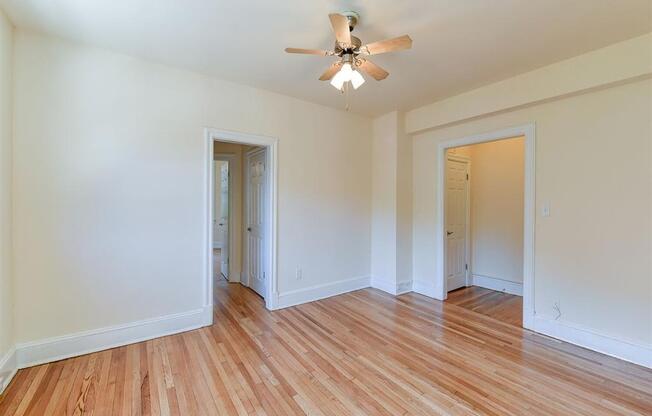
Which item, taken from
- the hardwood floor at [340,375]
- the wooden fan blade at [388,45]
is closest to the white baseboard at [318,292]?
the hardwood floor at [340,375]

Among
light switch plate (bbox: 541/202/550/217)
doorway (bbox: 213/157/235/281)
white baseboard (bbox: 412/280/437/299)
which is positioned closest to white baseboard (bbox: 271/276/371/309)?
white baseboard (bbox: 412/280/437/299)

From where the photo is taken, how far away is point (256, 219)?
163 inches

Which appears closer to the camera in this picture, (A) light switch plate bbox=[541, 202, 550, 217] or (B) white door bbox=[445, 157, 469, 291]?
(A) light switch plate bbox=[541, 202, 550, 217]

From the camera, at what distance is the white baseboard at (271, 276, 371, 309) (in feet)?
11.8

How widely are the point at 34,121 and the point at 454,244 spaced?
4933 mm

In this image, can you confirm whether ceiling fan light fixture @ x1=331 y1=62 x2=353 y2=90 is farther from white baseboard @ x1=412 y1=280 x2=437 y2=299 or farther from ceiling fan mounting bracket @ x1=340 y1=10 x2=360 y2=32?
white baseboard @ x1=412 y1=280 x2=437 y2=299

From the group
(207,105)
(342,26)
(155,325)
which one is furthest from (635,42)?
(155,325)

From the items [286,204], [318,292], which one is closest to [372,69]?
[286,204]

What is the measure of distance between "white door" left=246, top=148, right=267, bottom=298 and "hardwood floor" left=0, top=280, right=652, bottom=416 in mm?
1005

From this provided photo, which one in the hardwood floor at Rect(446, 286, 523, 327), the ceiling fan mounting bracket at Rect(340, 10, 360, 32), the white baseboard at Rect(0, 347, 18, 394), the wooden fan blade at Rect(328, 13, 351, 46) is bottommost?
the hardwood floor at Rect(446, 286, 523, 327)

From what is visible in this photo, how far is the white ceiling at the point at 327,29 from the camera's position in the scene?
1958 millimetres

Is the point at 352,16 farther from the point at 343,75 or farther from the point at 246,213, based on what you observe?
the point at 246,213

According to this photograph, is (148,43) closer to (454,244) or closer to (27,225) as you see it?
→ (27,225)

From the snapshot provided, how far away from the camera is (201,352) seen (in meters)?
2.54
